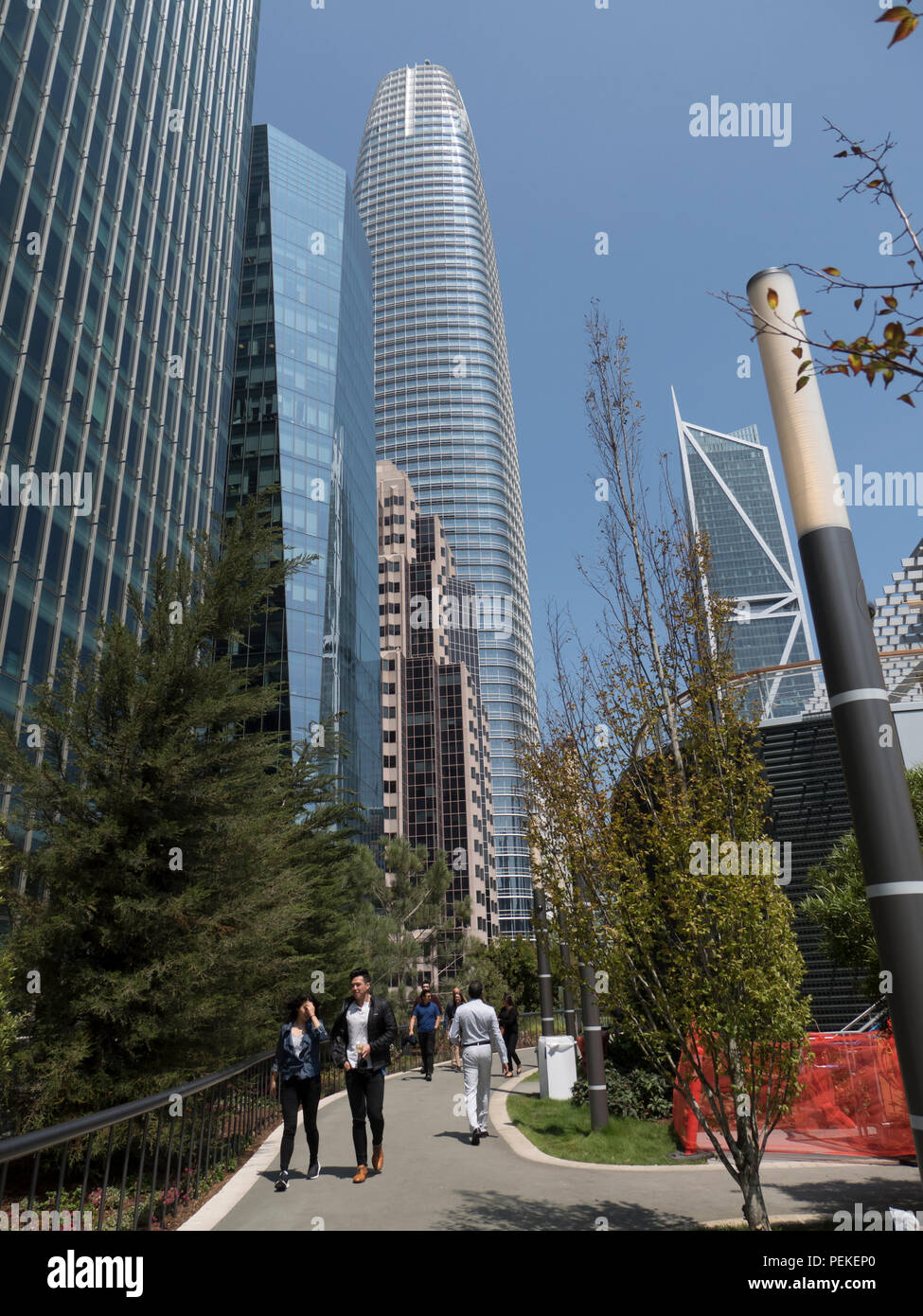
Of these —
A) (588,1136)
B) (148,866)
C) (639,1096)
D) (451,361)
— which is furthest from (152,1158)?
(451,361)

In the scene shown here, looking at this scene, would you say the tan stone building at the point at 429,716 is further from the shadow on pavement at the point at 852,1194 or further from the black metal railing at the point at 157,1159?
the shadow on pavement at the point at 852,1194

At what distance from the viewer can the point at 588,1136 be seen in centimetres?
1076

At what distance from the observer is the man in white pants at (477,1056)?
35.0ft

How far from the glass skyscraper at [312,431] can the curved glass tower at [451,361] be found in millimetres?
72067

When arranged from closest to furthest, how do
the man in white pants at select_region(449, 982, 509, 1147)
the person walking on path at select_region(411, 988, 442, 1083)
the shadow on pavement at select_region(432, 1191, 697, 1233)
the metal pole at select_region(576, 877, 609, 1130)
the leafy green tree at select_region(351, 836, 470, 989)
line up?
the shadow on pavement at select_region(432, 1191, 697, 1233) → the man in white pants at select_region(449, 982, 509, 1147) → the metal pole at select_region(576, 877, 609, 1130) → the person walking on path at select_region(411, 988, 442, 1083) → the leafy green tree at select_region(351, 836, 470, 989)

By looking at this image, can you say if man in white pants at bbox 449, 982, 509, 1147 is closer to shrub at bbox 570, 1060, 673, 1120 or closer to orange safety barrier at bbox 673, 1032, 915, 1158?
shrub at bbox 570, 1060, 673, 1120

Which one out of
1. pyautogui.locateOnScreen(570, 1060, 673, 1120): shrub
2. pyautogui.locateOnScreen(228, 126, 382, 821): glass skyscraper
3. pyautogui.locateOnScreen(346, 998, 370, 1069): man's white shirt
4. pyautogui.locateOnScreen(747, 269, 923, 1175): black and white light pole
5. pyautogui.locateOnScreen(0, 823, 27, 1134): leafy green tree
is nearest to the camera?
pyautogui.locateOnScreen(747, 269, 923, 1175): black and white light pole

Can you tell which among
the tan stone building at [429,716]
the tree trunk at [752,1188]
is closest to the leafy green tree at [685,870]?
the tree trunk at [752,1188]

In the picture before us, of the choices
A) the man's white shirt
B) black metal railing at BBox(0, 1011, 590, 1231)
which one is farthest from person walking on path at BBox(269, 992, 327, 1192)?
black metal railing at BBox(0, 1011, 590, 1231)

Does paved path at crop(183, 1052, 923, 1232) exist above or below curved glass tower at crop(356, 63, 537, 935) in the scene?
below

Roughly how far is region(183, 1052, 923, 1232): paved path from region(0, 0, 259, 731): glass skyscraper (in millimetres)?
11658

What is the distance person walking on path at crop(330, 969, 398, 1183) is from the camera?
8382 mm

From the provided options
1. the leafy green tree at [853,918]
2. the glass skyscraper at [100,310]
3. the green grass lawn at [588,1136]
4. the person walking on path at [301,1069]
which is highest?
the glass skyscraper at [100,310]

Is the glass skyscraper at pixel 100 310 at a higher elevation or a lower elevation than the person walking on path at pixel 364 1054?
higher
